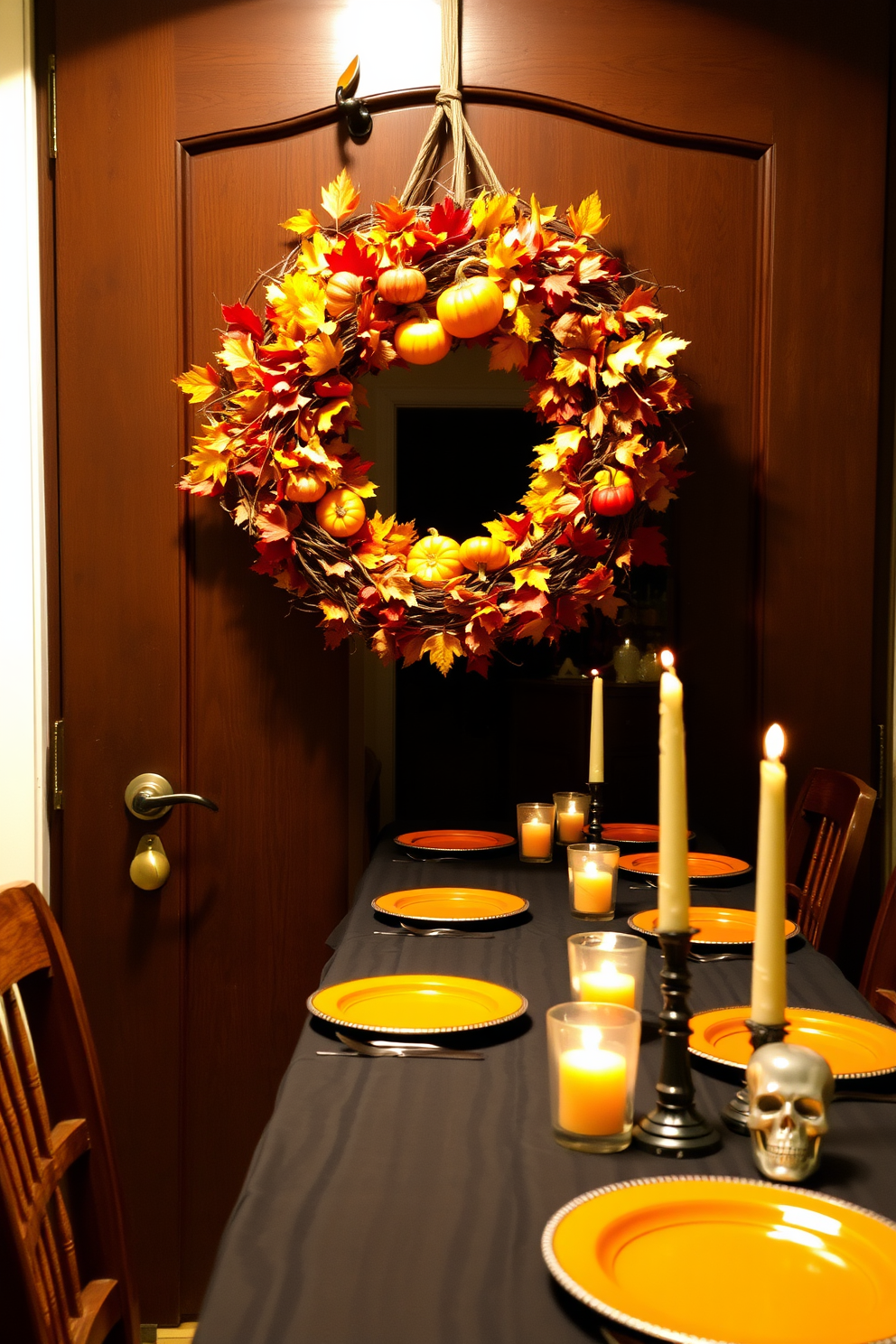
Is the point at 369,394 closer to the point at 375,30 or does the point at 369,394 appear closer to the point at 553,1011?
the point at 375,30

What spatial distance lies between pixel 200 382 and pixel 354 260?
0.33 meters

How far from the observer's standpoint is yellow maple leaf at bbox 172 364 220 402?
193 centimetres

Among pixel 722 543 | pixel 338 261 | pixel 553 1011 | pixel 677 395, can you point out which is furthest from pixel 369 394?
pixel 553 1011

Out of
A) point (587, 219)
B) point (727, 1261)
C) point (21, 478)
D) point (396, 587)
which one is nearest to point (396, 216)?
point (587, 219)

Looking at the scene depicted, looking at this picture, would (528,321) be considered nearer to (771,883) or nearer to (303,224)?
(303,224)

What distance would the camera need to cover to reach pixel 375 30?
2.01 meters

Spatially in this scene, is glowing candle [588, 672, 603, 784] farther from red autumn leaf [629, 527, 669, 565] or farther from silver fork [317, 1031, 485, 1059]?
silver fork [317, 1031, 485, 1059]

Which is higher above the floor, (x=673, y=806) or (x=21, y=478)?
(x=21, y=478)

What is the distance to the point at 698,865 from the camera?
1.84 meters

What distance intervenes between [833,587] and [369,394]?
2.92 feet

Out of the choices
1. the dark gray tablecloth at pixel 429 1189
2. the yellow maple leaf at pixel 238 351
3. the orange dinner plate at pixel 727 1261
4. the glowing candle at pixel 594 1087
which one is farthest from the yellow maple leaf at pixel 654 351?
the orange dinner plate at pixel 727 1261

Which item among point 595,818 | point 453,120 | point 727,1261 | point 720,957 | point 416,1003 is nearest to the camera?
point 727,1261

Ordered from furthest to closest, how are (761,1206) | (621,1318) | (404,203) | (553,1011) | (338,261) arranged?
(404,203), (338,261), (553,1011), (761,1206), (621,1318)

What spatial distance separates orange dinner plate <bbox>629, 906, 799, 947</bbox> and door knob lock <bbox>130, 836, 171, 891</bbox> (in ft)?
2.89
